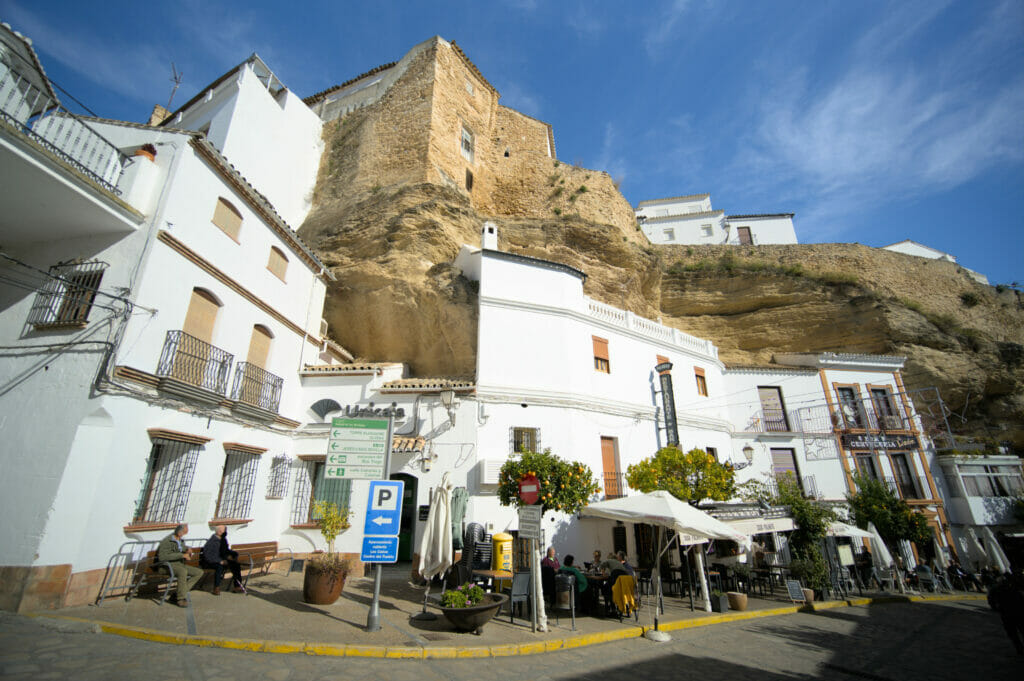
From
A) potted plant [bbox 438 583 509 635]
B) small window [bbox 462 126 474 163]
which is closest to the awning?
potted plant [bbox 438 583 509 635]

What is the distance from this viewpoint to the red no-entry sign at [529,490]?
8.36 metres

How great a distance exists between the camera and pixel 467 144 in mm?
24906

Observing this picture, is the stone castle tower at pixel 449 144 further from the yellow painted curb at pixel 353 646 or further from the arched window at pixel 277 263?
the yellow painted curb at pixel 353 646

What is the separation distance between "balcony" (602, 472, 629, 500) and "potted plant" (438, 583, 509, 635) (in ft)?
24.0

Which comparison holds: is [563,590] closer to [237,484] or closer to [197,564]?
[197,564]

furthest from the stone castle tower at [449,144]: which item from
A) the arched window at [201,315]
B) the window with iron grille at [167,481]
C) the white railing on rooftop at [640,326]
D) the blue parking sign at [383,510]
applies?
the blue parking sign at [383,510]

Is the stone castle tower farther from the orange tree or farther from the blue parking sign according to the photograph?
the blue parking sign

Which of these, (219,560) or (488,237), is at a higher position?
(488,237)

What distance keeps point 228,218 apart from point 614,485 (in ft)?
43.4

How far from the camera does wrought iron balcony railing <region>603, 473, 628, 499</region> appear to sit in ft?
46.6

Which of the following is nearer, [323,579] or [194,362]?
[323,579]

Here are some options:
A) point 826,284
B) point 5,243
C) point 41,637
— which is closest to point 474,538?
point 41,637

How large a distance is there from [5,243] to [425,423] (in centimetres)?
1008

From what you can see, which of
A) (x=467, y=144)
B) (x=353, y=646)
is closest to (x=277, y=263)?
(x=353, y=646)
